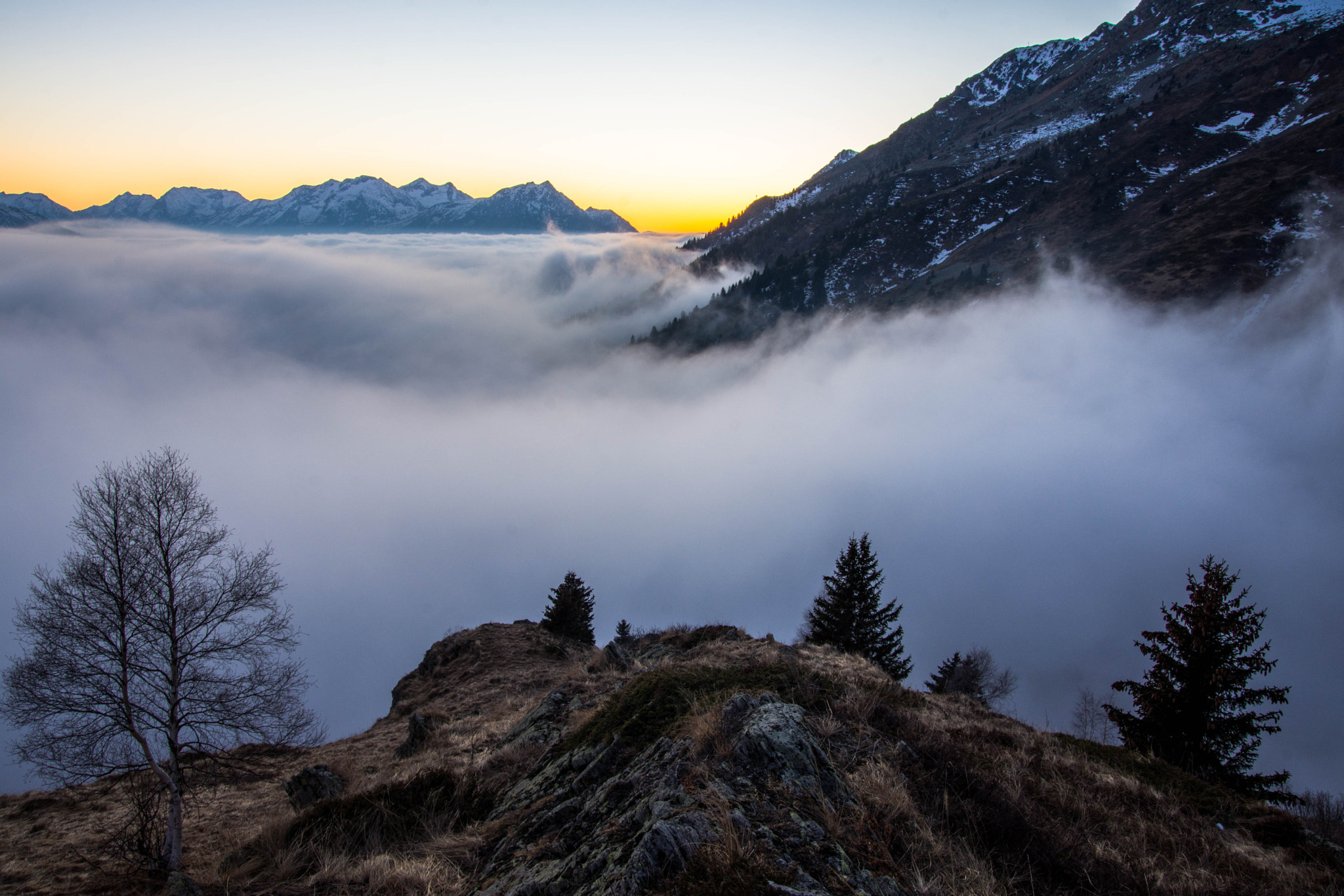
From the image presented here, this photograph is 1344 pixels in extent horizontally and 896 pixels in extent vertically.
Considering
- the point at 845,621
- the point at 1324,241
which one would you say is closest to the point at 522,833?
the point at 845,621

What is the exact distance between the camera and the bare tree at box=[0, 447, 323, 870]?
10531 millimetres

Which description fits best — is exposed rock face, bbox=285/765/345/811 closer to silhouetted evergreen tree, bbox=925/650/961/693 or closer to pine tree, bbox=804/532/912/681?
pine tree, bbox=804/532/912/681

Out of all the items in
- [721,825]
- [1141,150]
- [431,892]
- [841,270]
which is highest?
[1141,150]

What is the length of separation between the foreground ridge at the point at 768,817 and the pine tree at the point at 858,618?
18598mm

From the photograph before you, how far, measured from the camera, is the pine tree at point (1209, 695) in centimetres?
1529

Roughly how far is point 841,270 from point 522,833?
203 m

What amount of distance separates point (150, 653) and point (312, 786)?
4455 mm

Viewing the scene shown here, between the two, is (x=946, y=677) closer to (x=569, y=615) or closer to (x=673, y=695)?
(x=569, y=615)

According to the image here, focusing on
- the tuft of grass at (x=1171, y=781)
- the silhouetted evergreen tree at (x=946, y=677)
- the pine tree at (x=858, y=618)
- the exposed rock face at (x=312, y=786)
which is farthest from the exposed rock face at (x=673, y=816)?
the silhouetted evergreen tree at (x=946, y=677)

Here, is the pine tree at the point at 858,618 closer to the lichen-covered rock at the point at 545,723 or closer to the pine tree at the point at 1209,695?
the pine tree at the point at 1209,695

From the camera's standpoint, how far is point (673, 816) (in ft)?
14.6

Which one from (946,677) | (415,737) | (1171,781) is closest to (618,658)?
(415,737)

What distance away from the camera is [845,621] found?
2944cm

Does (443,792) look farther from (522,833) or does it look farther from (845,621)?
(845,621)
